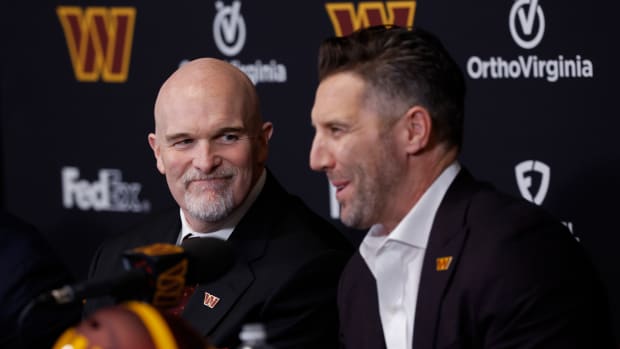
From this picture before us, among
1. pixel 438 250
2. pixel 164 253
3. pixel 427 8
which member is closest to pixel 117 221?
pixel 427 8

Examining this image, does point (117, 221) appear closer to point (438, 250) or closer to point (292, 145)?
point (292, 145)

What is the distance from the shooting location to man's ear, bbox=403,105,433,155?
94.8 inches

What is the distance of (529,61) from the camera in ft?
10.2

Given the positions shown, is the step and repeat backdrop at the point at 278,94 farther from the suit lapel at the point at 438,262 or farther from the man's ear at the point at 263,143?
the suit lapel at the point at 438,262

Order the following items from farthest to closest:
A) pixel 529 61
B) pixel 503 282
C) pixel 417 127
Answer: pixel 529 61, pixel 417 127, pixel 503 282

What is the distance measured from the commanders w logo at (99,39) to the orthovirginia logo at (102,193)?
374 mm

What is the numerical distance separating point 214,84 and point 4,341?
0.93 m

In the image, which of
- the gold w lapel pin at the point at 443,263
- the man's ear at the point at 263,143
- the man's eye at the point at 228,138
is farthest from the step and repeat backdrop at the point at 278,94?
the gold w lapel pin at the point at 443,263

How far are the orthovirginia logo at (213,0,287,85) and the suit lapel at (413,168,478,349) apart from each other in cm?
147

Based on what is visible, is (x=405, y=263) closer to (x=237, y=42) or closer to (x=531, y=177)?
(x=531, y=177)

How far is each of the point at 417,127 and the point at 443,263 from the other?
0.31 m

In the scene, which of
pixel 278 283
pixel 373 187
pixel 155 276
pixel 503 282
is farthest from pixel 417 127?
pixel 155 276

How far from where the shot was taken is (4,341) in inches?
124

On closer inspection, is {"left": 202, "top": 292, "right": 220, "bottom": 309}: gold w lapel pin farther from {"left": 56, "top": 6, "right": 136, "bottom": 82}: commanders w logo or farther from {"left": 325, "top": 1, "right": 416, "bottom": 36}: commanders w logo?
{"left": 56, "top": 6, "right": 136, "bottom": 82}: commanders w logo
